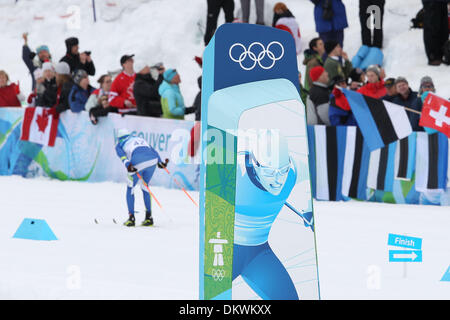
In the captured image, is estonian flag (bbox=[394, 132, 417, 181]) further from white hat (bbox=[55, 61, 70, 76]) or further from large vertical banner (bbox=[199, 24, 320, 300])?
large vertical banner (bbox=[199, 24, 320, 300])

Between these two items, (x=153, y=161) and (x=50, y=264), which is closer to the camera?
(x=50, y=264)

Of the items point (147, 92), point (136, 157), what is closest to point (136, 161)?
point (136, 157)

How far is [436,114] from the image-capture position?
11133 millimetres

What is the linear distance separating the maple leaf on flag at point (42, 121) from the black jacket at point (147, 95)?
2.38 meters

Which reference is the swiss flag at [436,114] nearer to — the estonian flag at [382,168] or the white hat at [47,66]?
the estonian flag at [382,168]

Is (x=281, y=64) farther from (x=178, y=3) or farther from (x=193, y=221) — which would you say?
(x=178, y=3)

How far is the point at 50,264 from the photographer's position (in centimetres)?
729

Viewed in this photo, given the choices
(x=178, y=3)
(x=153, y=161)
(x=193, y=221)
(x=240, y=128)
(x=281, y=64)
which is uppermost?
(x=178, y=3)

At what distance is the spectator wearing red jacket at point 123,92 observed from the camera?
14.2 meters

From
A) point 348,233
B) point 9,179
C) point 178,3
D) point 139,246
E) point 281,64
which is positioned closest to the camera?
point 281,64

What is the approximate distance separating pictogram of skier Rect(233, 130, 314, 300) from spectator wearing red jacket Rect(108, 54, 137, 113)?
391 inches

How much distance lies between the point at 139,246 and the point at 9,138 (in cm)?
851
